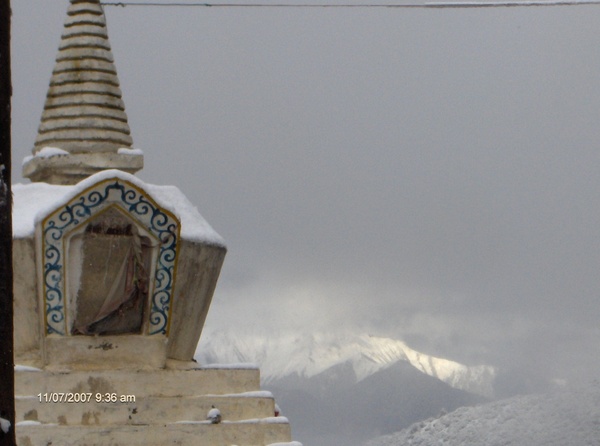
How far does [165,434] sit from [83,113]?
3.80 metres

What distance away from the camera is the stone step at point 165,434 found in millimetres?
15398

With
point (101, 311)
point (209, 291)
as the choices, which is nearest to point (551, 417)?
point (209, 291)

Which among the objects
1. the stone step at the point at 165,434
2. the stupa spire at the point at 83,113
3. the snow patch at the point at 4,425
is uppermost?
the stupa spire at the point at 83,113

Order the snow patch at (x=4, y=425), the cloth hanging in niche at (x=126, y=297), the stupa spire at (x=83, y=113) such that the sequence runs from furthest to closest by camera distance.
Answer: the stupa spire at (x=83, y=113) → the cloth hanging in niche at (x=126, y=297) → the snow patch at (x=4, y=425)

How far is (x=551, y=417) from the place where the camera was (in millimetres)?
18266

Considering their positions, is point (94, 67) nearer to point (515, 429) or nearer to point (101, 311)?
point (101, 311)

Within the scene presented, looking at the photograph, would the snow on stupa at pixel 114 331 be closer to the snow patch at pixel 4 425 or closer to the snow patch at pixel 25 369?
the snow patch at pixel 25 369

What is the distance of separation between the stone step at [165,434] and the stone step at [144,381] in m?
0.40

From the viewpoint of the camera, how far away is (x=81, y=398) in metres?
15.8

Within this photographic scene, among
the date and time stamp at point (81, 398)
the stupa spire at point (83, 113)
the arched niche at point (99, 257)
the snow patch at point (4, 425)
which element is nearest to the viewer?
the snow patch at point (4, 425)

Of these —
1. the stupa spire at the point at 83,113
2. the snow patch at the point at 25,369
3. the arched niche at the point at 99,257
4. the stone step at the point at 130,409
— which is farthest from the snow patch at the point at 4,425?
the stupa spire at the point at 83,113

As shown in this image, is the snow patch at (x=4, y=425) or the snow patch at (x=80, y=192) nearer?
the snow patch at (x=4, y=425)

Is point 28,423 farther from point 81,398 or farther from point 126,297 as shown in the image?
point 126,297

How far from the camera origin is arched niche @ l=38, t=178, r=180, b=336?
16094 millimetres
